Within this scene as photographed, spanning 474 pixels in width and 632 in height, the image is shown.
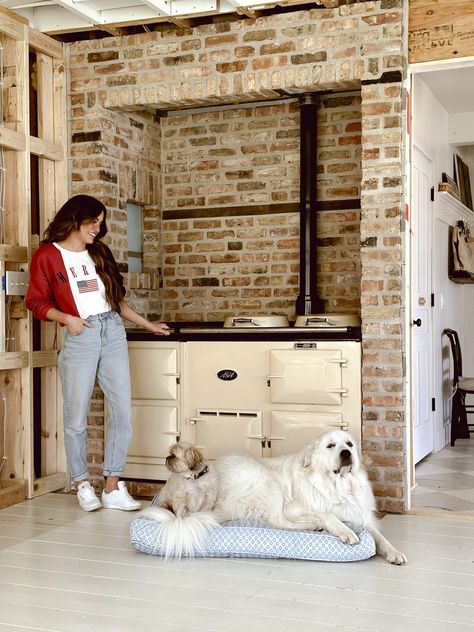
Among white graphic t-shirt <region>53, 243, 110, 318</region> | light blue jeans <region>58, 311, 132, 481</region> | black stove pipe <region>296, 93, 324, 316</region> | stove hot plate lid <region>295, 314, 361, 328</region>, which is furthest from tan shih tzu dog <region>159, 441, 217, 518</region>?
black stove pipe <region>296, 93, 324, 316</region>

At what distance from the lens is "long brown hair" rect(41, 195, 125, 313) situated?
4426 millimetres

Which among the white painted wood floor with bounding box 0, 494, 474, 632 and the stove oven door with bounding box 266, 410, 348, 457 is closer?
the white painted wood floor with bounding box 0, 494, 474, 632

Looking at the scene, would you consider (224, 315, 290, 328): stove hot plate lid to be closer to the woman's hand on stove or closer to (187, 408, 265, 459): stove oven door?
the woman's hand on stove

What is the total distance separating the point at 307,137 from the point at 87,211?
1669mm

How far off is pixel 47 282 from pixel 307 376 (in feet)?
4.90

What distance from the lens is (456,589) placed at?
3.18 meters

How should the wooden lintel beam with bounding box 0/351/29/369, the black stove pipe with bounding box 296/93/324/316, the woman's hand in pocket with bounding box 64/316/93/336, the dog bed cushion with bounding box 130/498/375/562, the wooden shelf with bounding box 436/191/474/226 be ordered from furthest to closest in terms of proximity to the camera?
the wooden shelf with bounding box 436/191/474/226 → the black stove pipe with bounding box 296/93/324/316 → the wooden lintel beam with bounding box 0/351/29/369 → the woman's hand in pocket with bounding box 64/316/93/336 → the dog bed cushion with bounding box 130/498/375/562

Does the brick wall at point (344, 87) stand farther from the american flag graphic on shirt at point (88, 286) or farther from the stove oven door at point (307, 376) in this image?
the american flag graphic on shirt at point (88, 286)

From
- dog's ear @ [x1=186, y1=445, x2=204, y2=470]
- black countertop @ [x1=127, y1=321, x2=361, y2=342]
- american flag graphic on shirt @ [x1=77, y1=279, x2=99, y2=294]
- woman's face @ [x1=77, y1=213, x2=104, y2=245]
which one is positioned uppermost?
woman's face @ [x1=77, y1=213, x2=104, y2=245]

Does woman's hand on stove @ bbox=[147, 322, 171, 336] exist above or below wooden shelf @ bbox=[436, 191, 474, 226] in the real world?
below

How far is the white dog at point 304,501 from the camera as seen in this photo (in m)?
3.61

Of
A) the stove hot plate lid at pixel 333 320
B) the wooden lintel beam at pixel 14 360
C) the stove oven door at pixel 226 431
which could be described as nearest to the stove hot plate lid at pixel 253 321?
the stove hot plate lid at pixel 333 320

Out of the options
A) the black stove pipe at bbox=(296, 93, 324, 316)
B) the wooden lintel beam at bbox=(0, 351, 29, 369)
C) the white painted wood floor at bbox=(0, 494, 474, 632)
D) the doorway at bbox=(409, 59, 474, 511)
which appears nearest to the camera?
the white painted wood floor at bbox=(0, 494, 474, 632)

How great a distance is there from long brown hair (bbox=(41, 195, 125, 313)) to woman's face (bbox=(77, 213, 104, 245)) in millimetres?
16
